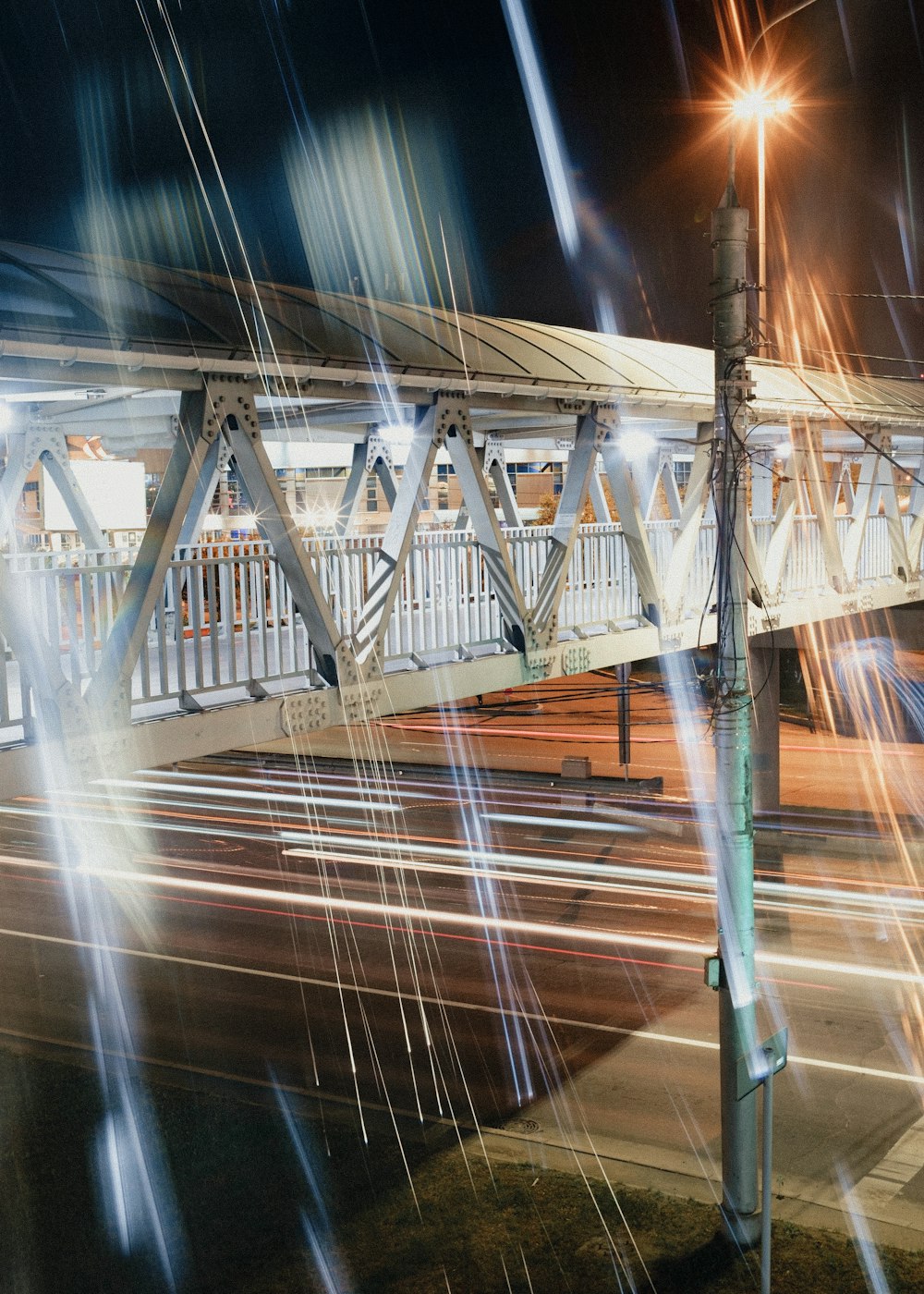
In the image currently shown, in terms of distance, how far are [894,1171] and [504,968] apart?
6.39 m

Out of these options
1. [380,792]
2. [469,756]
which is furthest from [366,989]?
[469,756]

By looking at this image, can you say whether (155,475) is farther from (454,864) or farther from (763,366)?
(763,366)

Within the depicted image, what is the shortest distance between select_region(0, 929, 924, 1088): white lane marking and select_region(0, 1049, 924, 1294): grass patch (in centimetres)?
328

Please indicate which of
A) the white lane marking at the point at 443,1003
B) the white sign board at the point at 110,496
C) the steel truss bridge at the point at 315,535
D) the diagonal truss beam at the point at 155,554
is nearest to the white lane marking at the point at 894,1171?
the white lane marking at the point at 443,1003

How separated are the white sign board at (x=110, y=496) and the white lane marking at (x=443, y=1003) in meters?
6.14

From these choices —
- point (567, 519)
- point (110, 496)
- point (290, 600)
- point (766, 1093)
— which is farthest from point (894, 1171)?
point (110, 496)

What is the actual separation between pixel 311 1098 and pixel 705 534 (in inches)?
354

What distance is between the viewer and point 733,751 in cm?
922

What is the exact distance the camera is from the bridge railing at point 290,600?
8133 millimetres

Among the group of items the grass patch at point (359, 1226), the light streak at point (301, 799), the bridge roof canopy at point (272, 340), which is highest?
the bridge roof canopy at point (272, 340)

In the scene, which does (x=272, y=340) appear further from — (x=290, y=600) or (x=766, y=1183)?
(x=766, y=1183)

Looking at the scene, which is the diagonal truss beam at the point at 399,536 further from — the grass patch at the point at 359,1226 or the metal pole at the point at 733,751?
the grass patch at the point at 359,1226

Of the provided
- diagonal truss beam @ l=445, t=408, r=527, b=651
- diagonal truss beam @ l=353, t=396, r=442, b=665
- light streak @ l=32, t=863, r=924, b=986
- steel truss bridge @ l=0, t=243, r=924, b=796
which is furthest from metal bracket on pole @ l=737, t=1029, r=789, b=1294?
light streak @ l=32, t=863, r=924, b=986

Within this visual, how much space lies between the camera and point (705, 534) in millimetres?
16672
